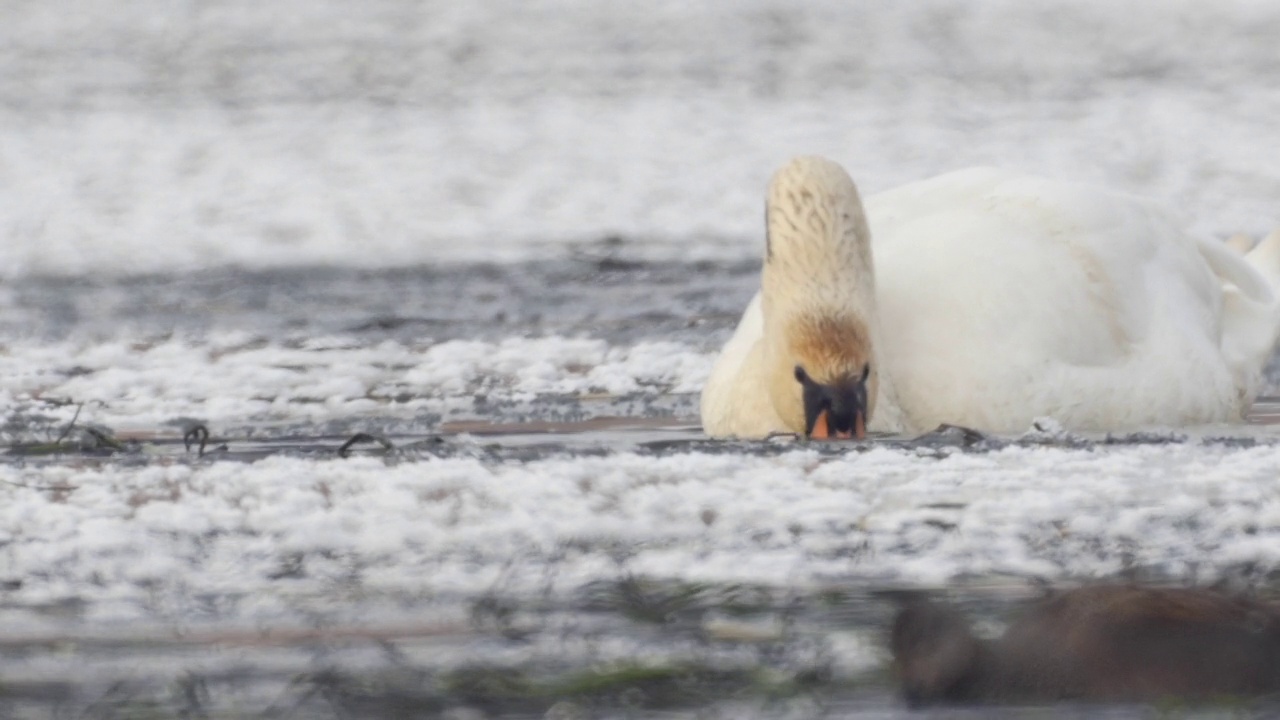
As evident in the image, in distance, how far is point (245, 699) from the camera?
9.04 ft

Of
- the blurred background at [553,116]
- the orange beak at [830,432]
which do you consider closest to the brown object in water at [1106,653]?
the orange beak at [830,432]

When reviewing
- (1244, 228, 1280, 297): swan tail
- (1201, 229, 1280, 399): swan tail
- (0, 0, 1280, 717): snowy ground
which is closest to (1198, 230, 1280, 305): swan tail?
(1201, 229, 1280, 399): swan tail

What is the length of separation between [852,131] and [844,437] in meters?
5.11

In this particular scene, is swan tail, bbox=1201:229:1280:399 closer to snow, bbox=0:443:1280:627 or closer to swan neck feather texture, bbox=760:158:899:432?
swan neck feather texture, bbox=760:158:899:432

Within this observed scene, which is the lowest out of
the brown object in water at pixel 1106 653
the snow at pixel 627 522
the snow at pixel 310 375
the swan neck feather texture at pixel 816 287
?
the brown object in water at pixel 1106 653

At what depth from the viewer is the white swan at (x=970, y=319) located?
461 centimetres

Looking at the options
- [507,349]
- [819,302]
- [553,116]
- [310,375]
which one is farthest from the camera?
[553,116]

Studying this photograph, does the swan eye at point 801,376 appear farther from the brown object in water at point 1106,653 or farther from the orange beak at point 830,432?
the brown object in water at point 1106,653

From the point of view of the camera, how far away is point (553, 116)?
978cm

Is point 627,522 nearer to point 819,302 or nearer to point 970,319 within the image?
point 819,302

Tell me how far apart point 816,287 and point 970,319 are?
331 millimetres

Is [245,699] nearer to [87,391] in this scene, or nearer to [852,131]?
[87,391]

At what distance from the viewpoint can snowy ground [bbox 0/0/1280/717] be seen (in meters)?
3.05

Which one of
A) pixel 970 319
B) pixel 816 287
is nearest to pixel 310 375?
pixel 816 287
